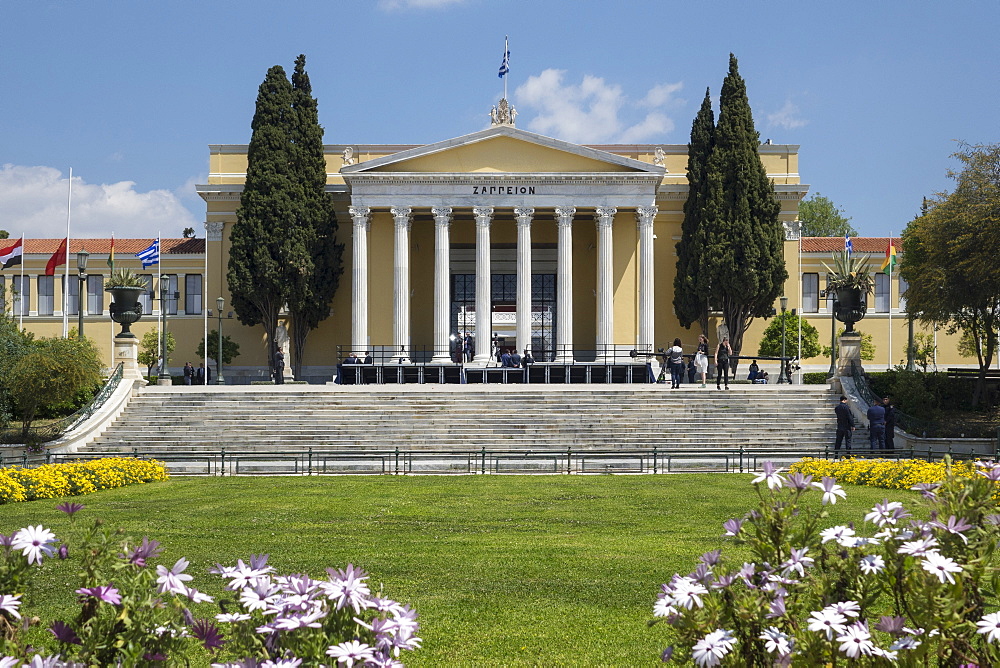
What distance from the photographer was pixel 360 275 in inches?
1759

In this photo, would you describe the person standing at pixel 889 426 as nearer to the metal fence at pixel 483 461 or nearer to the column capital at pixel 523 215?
the metal fence at pixel 483 461

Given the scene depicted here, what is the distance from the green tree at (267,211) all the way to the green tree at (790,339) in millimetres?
22222

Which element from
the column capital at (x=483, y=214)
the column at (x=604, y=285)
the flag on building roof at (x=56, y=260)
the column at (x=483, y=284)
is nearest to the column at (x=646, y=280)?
the column at (x=604, y=285)

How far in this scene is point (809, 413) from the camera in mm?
29531

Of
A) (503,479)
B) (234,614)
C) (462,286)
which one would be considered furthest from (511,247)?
(234,614)

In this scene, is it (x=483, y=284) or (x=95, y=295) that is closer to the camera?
(x=483, y=284)

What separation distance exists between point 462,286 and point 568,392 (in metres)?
18.2

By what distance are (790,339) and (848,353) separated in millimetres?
15736

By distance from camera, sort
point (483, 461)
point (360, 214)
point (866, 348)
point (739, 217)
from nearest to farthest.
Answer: point (483, 461) → point (739, 217) → point (360, 214) → point (866, 348)

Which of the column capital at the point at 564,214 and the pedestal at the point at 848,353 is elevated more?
the column capital at the point at 564,214

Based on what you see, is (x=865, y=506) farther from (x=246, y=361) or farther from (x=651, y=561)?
(x=246, y=361)

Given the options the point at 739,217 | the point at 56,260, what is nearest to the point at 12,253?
the point at 56,260

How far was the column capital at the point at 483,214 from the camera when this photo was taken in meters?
44.1

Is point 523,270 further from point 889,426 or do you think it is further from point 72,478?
point 72,478
